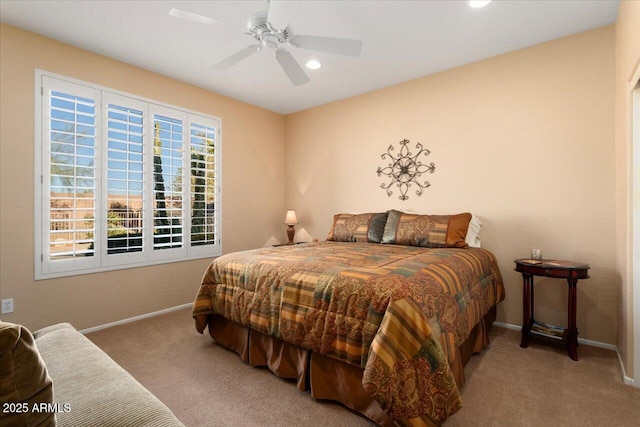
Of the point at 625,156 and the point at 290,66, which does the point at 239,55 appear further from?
the point at 625,156

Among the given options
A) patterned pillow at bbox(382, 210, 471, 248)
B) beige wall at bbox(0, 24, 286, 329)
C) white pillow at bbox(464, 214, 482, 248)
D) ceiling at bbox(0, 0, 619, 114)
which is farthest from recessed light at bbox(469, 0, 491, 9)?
beige wall at bbox(0, 24, 286, 329)

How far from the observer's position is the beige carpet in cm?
176

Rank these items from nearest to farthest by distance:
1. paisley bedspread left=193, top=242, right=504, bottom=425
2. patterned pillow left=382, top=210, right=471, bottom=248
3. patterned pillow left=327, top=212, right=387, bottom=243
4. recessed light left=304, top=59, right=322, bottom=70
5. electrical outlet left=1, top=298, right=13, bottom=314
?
paisley bedspread left=193, top=242, right=504, bottom=425 → electrical outlet left=1, top=298, right=13, bottom=314 → patterned pillow left=382, top=210, right=471, bottom=248 → recessed light left=304, top=59, right=322, bottom=70 → patterned pillow left=327, top=212, right=387, bottom=243

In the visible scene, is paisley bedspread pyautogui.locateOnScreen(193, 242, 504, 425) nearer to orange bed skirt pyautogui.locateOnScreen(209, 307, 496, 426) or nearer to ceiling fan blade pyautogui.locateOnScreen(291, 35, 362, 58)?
orange bed skirt pyautogui.locateOnScreen(209, 307, 496, 426)

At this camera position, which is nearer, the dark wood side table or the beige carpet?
the beige carpet

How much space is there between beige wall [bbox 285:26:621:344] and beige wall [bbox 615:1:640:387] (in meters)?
0.18

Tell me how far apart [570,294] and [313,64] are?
10.6 ft

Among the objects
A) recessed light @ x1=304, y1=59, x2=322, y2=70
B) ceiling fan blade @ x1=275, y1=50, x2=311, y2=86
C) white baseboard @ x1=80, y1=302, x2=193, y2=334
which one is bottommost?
white baseboard @ x1=80, y1=302, x2=193, y2=334

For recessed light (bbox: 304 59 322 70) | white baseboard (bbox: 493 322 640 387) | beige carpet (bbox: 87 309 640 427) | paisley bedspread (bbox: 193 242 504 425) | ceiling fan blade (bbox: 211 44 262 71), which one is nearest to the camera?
paisley bedspread (bbox: 193 242 504 425)

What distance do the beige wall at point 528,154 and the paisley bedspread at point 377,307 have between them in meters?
0.72

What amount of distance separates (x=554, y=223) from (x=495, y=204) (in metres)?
0.53

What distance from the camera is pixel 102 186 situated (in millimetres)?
3176

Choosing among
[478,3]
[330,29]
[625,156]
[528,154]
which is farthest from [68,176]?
[625,156]

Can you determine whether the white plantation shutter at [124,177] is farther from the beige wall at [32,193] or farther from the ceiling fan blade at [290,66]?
the ceiling fan blade at [290,66]
